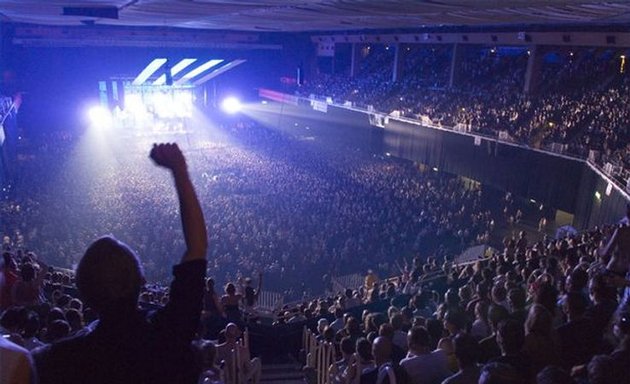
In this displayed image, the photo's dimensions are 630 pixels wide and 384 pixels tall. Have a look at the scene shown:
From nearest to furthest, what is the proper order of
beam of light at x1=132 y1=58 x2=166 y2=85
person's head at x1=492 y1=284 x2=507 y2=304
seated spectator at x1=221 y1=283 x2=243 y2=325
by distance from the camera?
person's head at x1=492 y1=284 x2=507 y2=304 < seated spectator at x1=221 y1=283 x2=243 y2=325 < beam of light at x1=132 y1=58 x2=166 y2=85

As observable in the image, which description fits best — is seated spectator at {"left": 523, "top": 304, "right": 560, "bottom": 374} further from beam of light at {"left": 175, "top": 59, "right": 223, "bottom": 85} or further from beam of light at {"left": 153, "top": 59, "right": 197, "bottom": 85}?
beam of light at {"left": 175, "top": 59, "right": 223, "bottom": 85}

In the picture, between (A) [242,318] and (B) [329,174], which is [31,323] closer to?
(A) [242,318]

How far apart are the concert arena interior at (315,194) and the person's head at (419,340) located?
43mm

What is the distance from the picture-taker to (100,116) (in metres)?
31.6

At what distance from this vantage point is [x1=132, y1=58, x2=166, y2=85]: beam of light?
1284 inches

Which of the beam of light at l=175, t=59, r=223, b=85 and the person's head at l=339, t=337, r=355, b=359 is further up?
the beam of light at l=175, t=59, r=223, b=85

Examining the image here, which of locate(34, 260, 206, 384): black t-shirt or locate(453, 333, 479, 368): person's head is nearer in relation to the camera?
locate(34, 260, 206, 384): black t-shirt

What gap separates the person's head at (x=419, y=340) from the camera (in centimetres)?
391

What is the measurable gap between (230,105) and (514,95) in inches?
806

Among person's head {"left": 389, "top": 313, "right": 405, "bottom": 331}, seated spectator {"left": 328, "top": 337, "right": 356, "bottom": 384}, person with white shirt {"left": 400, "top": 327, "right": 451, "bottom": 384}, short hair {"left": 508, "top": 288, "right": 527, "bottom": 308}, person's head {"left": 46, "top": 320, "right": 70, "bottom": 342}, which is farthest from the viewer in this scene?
person's head {"left": 389, "top": 313, "right": 405, "bottom": 331}

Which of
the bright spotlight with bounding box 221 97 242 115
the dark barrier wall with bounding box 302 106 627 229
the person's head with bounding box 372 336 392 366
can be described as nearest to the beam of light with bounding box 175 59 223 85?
the bright spotlight with bounding box 221 97 242 115

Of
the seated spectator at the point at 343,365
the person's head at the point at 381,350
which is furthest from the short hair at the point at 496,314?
the seated spectator at the point at 343,365

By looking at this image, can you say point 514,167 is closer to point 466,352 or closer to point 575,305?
point 575,305

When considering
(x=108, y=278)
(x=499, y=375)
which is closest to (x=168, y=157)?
(x=108, y=278)
